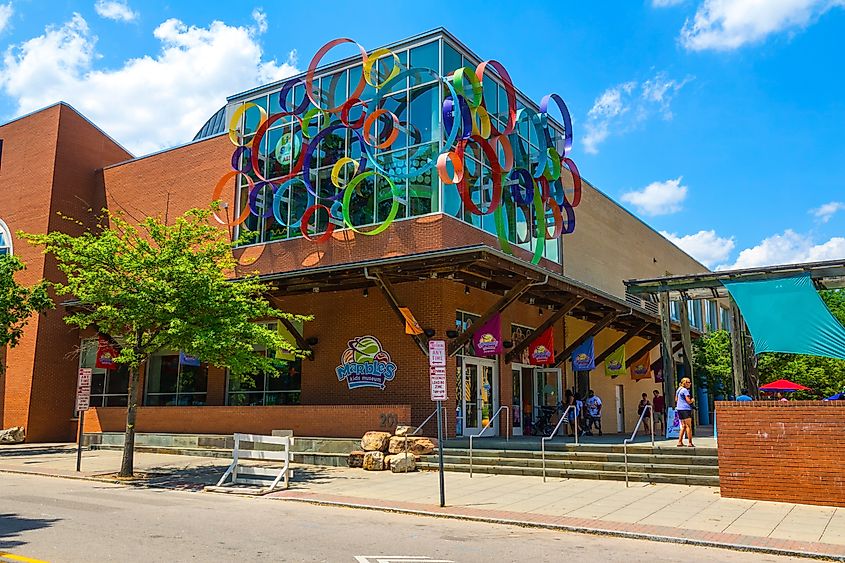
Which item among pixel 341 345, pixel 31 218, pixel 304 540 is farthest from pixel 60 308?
pixel 304 540

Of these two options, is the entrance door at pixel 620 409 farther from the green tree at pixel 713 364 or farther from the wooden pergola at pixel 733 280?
the wooden pergola at pixel 733 280

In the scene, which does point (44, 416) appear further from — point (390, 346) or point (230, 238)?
point (390, 346)

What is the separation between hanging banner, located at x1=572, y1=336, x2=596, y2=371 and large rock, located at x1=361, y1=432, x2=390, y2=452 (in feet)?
28.1

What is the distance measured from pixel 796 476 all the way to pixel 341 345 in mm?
13014

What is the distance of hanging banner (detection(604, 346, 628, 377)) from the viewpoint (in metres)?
26.8

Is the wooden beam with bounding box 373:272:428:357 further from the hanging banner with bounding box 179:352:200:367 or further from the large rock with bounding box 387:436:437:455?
the hanging banner with bounding box 179:352:200:367

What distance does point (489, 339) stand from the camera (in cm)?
2027

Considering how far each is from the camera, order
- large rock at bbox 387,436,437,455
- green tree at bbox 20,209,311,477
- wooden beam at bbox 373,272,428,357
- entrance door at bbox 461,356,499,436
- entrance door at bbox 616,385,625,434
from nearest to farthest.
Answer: green tree at bbox 20,209,311,477 → large rock at bbox 387,436,437,455 → wooden beam at bbox 373,272,428,357 → entrance door at bbox 461,356,499,436 → entrance door at bbox 616,385,625,434

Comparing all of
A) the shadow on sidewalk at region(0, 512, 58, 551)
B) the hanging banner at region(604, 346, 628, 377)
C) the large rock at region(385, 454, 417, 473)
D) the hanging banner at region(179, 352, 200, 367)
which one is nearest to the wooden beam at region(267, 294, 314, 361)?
the hanging banner at region(179, 352, 200, 367)

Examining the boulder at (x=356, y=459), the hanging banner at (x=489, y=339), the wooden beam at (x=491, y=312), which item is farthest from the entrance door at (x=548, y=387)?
the boulder at (x=356, y=459)

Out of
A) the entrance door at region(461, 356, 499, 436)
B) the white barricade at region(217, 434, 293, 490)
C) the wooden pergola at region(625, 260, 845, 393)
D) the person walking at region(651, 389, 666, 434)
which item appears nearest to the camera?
the wooden pergola at region(625, 260, 845, 393)

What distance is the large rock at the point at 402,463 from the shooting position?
17328mm

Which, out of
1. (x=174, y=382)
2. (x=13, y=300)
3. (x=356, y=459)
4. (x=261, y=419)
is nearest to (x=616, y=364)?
(x=356, y=459)

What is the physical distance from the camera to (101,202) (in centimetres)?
3041
